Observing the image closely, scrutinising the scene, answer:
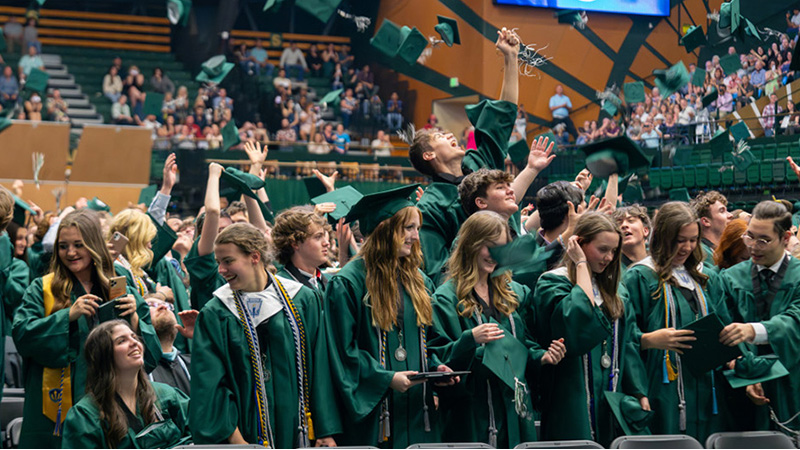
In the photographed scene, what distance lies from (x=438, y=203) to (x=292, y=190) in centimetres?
1087

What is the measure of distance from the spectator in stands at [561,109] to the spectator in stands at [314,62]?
5610mm

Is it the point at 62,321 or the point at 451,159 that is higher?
the point at 451,159

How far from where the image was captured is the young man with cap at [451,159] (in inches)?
191

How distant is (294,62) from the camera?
868 inches

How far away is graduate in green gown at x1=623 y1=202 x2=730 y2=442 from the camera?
4230 millimetres

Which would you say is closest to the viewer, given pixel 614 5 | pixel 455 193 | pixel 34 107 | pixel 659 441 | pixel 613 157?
pixel 659 441

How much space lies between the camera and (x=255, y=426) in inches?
142

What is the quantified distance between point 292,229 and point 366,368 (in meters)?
0.77

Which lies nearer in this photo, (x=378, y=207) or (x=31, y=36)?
(x=378, y=207)

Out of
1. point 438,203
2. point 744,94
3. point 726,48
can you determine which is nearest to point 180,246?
point 438,203

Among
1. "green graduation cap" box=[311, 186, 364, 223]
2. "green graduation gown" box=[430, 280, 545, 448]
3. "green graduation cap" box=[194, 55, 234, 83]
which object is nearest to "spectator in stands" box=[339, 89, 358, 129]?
"green graduation cap" box=[194, 55, 234, 83]

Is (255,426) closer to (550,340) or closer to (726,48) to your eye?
(550,340)

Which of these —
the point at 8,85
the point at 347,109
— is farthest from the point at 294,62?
the point at 8,85

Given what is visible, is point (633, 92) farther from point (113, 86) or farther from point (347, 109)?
point (113, 86)
